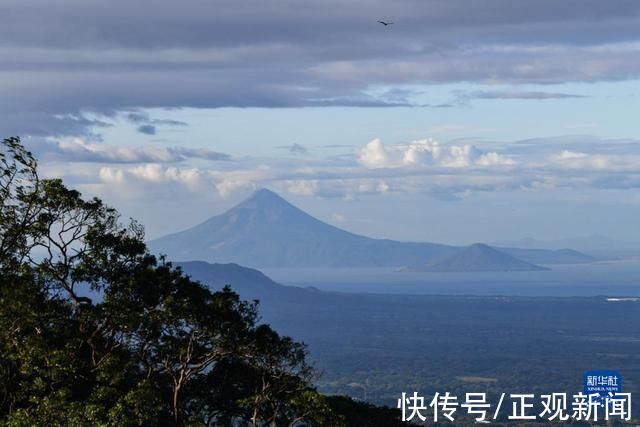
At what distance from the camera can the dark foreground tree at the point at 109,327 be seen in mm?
27000

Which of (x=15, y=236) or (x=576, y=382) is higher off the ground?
(x=15, y=236)

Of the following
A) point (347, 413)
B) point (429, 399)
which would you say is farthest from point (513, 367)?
point (347, 413)

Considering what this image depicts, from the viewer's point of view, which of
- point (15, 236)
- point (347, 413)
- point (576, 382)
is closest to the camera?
point (15, 236)

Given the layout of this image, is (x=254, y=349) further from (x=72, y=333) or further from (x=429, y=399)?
(x=429, y=399)

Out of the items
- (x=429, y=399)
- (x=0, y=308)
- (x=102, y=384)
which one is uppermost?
(x=0, y=308)

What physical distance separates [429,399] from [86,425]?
11154 cm

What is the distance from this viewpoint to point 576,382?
533ft

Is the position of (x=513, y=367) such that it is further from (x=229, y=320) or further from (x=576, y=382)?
(x=229, y=320)

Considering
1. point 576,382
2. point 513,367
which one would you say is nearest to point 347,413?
point 576,382

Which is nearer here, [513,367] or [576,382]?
[576,382]

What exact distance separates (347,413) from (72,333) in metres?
14.5

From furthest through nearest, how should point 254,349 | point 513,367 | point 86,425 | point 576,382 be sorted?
point 513,367, point 576,382, point 254,349, point 86,425

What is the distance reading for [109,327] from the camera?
2939 cm

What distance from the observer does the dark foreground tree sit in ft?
88.6
